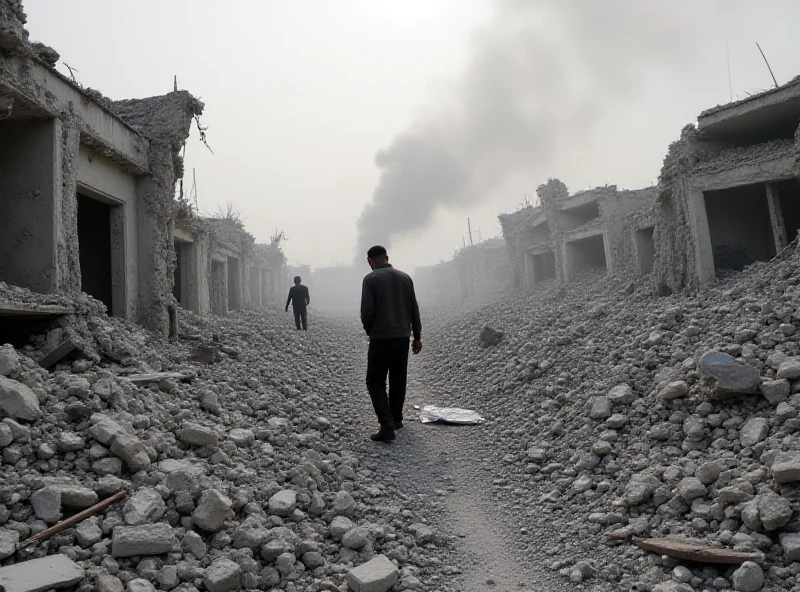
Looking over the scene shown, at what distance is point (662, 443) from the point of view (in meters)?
4.04

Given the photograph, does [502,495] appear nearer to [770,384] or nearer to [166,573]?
[770,384]

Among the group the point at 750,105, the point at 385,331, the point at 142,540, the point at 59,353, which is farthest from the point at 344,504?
the point at 750,105

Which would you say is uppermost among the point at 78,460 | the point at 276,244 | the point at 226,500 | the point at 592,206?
the point at 276,244

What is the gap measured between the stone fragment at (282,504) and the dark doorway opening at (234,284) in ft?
56.2

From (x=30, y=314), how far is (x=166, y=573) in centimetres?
355

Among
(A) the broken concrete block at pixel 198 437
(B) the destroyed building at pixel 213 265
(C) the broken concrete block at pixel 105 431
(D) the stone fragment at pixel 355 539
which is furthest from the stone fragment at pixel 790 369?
(B) the destroyed building at pixel 213 265

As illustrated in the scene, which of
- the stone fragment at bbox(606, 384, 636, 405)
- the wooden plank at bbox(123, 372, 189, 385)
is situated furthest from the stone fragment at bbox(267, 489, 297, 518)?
the stone fragment at bbox(606, 384, 636, 405)

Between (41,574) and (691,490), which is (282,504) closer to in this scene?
(41,574)

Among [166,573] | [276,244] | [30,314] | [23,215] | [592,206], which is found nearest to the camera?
[166,573]

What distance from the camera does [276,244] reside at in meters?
31.9

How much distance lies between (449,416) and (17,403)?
413 cm

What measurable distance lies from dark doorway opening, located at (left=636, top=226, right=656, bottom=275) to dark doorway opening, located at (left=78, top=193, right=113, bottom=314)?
38.2 ft

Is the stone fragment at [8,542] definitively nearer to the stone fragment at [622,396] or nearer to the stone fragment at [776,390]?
the stone fragment at [622,396]

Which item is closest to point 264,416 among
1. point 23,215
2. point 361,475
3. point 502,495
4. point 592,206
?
point 361,475
